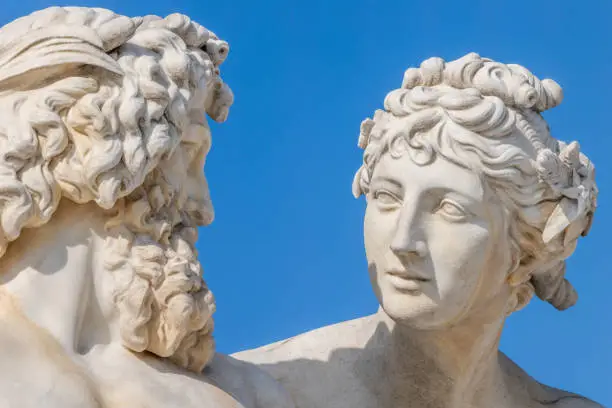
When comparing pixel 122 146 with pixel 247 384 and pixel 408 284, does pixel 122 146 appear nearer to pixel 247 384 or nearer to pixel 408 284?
pixel 247 384

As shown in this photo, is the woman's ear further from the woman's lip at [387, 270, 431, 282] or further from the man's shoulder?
the man's shoulder

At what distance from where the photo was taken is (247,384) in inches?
250

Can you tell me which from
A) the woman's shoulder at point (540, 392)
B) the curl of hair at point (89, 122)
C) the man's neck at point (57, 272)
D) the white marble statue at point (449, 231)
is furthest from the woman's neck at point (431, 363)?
the man's neck at point (57, 272)

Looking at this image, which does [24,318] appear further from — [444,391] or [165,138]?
[444,391]

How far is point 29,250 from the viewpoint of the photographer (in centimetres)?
574

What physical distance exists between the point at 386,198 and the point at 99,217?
154 cm

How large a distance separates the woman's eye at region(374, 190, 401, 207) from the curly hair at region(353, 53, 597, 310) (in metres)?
0.16

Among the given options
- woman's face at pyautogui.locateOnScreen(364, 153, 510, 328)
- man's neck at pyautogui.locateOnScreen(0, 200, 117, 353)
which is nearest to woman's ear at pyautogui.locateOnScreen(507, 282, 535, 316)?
woman's face at pyautogui.locateOnScreen(364, 153, 510, 328)

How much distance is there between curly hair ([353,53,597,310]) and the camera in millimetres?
6965

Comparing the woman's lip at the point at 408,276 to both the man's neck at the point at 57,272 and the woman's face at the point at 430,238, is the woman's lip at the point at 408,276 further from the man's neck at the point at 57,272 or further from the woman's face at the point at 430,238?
the man's neck at the point at 57,272

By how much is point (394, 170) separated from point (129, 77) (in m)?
1.50

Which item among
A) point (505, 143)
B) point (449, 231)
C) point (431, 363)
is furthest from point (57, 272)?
point (431, 363)

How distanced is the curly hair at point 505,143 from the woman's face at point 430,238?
0.23 feet

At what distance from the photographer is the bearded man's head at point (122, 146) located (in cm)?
566
